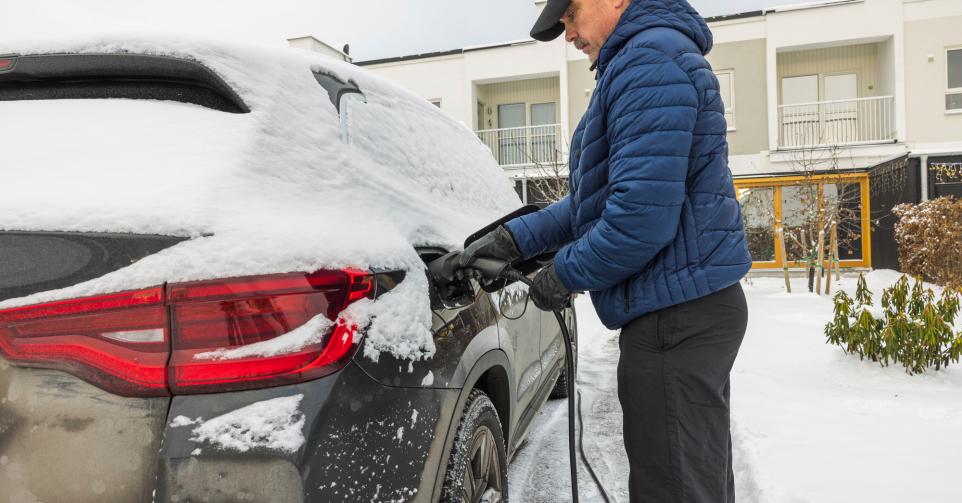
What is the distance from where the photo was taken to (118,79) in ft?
4.98

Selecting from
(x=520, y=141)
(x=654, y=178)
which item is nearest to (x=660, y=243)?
(x=654, y=178)

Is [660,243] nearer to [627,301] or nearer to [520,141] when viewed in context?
[627,301]

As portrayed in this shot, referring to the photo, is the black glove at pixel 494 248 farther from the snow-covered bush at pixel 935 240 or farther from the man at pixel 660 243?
the snow-covered bush at pixel 935 240

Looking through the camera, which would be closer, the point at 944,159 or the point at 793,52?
the point at 944,159

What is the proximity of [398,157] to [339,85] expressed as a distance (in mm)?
295

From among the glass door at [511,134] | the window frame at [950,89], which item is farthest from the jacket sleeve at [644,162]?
the window frame at [950,89]

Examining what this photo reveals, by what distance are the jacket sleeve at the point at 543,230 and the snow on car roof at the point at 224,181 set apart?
24 cm

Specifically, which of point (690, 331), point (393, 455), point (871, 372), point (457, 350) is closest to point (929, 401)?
point (871, 372)

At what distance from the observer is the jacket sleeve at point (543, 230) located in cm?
199

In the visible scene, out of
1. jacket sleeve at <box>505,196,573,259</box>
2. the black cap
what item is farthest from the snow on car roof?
the black cap

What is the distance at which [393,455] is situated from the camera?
136 centimetres

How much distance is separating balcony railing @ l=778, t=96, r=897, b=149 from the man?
54.1 ft

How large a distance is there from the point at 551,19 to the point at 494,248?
72 cm

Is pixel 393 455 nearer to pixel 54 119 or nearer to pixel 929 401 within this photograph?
pixel 54 119
